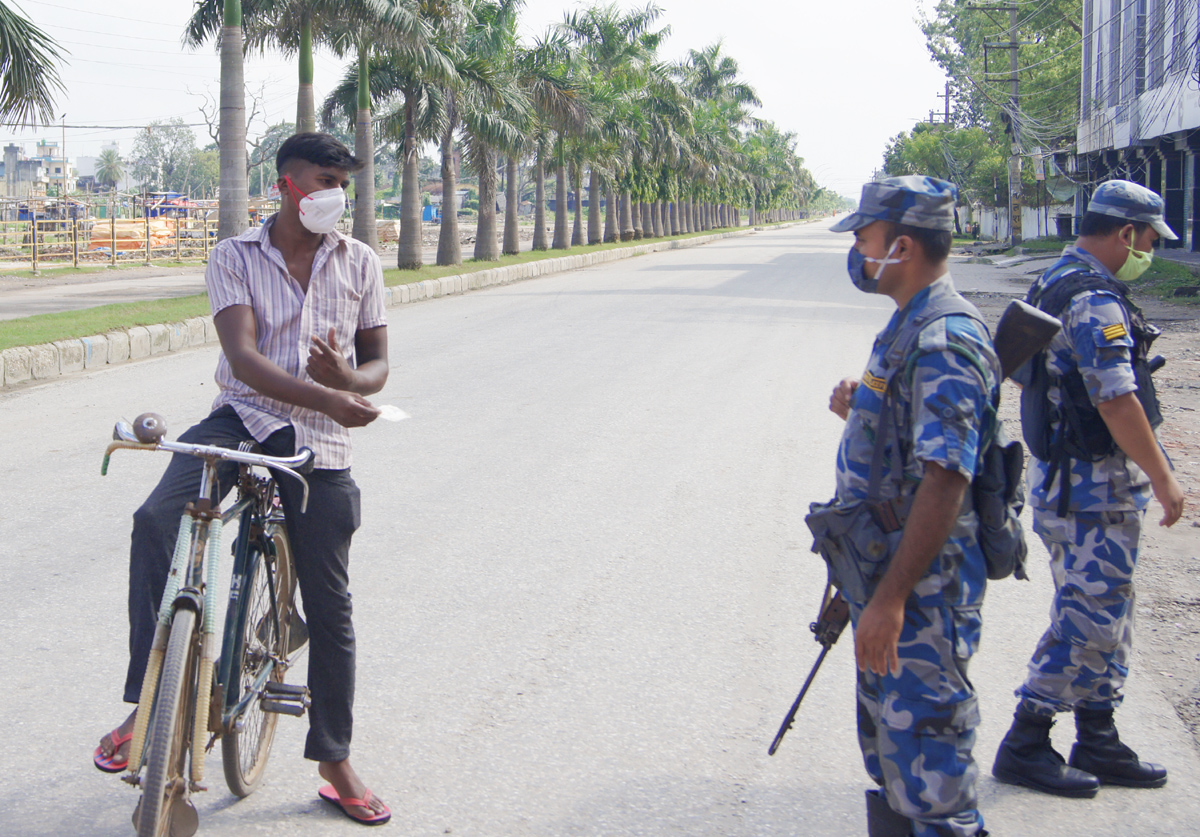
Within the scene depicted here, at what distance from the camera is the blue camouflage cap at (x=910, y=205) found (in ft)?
7.79

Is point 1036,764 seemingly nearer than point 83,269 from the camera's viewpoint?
Yes

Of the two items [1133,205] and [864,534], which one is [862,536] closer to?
[864,534]

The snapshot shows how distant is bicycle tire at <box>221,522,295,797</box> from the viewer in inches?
114

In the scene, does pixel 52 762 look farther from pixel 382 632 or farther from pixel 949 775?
pixel 949 775

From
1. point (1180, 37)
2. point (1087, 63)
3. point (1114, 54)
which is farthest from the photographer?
point (1087, 63)

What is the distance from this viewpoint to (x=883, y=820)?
103 inches

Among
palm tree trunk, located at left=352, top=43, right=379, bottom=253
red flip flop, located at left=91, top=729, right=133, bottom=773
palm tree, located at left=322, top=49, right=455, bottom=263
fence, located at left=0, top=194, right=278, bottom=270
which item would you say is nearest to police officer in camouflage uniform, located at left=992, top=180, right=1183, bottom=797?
red flip flop, located at left=91, top=729, right=133, bottom=773

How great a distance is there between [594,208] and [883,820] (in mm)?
41277

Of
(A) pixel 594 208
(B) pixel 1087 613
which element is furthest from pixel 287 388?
(A) pixel 594 208

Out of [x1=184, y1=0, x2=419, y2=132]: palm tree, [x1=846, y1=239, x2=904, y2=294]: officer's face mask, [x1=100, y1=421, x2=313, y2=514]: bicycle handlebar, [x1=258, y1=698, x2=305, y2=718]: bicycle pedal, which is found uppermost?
[x1=184, y1=0, x2=419, y2=132]: palm tree

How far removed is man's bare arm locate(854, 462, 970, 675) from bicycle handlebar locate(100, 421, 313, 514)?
1316 millimetres

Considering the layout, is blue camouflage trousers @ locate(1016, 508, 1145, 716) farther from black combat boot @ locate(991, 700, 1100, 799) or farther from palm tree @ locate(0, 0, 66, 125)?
palm tree @ locate(0, 0, 66, 125)

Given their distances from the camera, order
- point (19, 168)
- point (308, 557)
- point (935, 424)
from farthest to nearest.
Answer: point (19, 168), point (308, 557), point (935, 424)

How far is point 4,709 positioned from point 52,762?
45 centimetres
